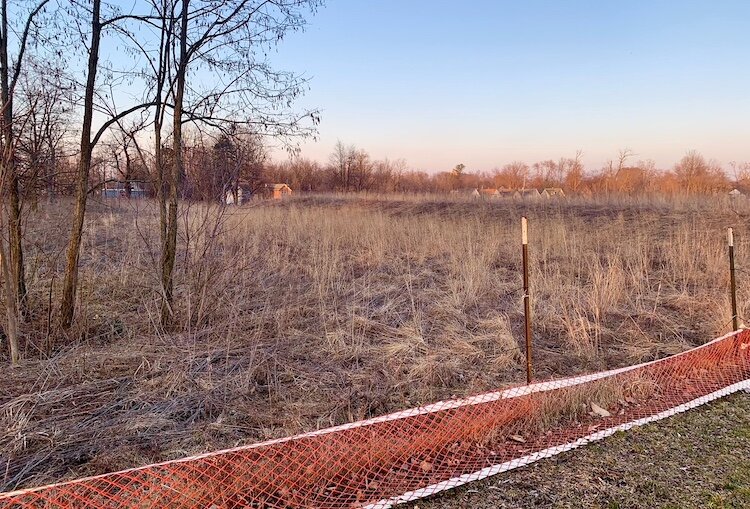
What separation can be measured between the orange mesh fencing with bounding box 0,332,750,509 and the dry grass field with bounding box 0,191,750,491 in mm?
417

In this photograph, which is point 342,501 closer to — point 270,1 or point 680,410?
point 680,410

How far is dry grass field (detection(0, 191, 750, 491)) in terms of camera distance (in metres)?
2.83

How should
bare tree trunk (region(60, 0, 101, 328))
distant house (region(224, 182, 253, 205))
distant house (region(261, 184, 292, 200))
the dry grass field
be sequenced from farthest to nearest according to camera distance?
distant house (region(261, 184, 292, 200)), distant house (region(224, 182, 253, 205)), bare tree trunk (region(60, 0, 101, 328)), the dry grass field

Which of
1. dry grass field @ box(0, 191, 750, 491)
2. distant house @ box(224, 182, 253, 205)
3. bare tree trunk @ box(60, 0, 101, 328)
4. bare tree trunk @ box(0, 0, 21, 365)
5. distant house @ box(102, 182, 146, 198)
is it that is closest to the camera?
dry grass field @ box(0, 191, 750, 491)

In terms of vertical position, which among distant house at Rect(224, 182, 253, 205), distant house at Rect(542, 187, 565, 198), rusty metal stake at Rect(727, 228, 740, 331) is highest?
distant house at Rect(542, 187, 565, 198)

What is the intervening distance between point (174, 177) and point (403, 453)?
3506 millimetres

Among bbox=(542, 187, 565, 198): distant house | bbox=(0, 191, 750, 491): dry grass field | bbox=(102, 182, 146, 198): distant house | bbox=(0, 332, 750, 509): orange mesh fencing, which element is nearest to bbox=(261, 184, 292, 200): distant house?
bbox=(102, 182, 146, 198): distant house

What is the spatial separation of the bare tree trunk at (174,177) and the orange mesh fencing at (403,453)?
276 centimetres

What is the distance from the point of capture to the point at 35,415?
287cm

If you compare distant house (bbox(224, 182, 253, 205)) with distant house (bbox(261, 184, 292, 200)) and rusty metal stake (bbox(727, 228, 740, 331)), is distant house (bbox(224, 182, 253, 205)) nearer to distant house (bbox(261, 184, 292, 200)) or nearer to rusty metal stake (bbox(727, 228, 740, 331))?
distant house (bbox(261, 184, 292, 200))

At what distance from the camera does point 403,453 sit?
8.27 feet

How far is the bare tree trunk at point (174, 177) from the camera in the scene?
458cm

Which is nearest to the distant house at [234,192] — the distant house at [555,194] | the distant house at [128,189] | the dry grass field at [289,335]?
the dry grass field at [289,335]

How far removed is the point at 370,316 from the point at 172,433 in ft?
8.87
